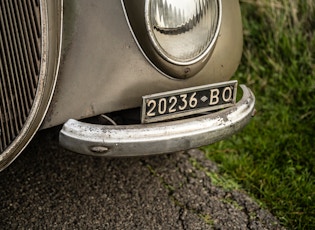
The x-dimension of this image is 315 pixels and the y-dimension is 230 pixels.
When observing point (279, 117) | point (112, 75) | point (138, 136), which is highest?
point (112, 75)

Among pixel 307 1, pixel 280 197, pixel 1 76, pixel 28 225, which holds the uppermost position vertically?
pixel 1 76

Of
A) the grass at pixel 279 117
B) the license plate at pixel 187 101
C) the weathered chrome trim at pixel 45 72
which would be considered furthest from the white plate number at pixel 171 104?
the grass at pixel 279 117

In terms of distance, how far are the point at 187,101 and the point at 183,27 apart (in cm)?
28

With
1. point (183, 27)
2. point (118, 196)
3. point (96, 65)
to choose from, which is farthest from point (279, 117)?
point (96, 65)

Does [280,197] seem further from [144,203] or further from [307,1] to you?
[307,1]

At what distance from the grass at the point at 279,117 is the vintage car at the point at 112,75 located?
65cm

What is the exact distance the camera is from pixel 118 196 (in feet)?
8.73

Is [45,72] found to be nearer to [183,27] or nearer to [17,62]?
[17,62]

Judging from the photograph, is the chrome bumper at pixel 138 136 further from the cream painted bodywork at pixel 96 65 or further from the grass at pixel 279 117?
the grass at pixel 279 117

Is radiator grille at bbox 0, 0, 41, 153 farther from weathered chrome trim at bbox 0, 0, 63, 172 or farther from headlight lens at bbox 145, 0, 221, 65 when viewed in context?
headlight lens at bbox 145, 0, 221, 65

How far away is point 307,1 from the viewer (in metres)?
3.70

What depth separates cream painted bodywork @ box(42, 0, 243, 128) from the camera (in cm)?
214

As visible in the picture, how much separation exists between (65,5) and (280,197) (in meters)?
1.35

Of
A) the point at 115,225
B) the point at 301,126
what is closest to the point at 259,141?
the point at 301,126
